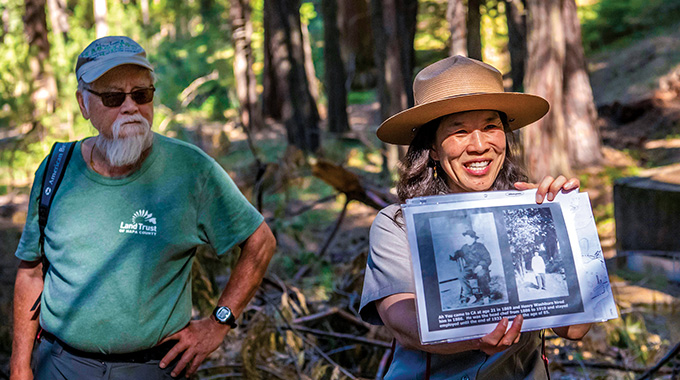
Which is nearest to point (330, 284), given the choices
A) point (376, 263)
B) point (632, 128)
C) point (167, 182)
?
point (167, 182)

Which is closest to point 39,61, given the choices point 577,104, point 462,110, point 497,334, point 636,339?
point 577,104

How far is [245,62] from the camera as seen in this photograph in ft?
59.5

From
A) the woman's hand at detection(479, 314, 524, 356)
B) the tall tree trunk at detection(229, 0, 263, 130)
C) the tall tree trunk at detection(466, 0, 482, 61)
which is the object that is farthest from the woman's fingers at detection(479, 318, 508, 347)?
the tall tree trunk at detection(229, 0, 263, 130)

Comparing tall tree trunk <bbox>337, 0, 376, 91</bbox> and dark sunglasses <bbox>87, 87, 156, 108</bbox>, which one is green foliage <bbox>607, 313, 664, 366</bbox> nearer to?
dark sunglasses <bbox>87, 87, 156, 108</bbox>

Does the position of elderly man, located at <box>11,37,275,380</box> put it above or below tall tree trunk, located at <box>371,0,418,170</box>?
below

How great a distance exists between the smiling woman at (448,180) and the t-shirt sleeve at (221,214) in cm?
84

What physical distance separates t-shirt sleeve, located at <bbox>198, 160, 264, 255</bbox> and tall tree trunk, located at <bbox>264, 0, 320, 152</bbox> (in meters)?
10.8

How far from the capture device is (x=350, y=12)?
940 inches

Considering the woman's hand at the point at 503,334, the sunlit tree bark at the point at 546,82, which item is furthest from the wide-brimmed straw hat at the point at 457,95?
the sunlit tree bark at the point at 546,82

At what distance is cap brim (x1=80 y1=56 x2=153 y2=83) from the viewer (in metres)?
2.92

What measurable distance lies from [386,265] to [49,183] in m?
1.60

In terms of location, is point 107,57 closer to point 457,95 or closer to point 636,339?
point 457,95

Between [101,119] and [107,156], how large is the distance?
0.21 m

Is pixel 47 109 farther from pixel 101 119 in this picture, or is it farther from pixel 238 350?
pixel 101 119
